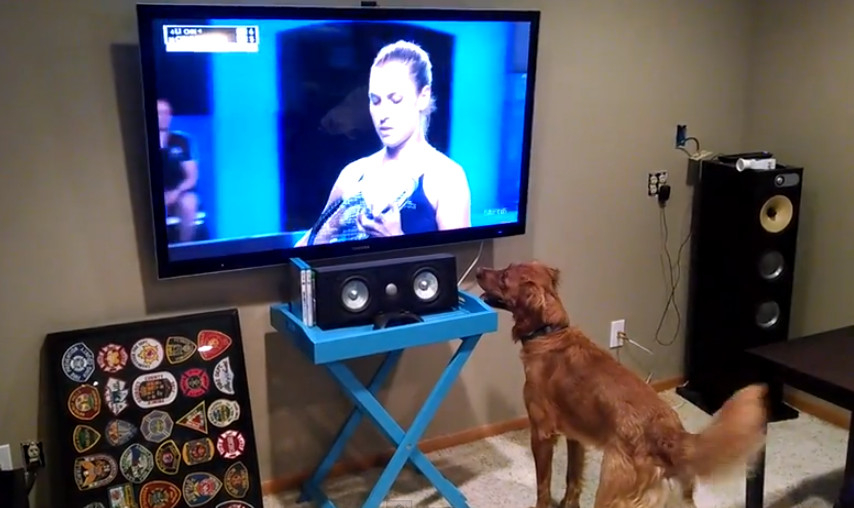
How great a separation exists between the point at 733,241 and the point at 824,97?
0.71 m

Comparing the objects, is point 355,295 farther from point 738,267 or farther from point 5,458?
point 738,267

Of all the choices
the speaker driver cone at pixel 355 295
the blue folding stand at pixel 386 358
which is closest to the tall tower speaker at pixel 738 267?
the blue folding stand at pixel 386 358

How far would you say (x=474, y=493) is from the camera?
9.09ft

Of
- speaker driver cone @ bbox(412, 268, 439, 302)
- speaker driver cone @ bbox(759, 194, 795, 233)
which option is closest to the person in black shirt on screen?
speaker driver cone @ bbox(412, 268, 439, 302)

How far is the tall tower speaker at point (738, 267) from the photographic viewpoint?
10.2 feet

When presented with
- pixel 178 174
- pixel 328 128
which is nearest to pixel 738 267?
pixel 328 128

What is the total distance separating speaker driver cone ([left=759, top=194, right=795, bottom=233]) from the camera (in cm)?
313

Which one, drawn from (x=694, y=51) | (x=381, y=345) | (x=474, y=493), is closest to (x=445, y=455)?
(x=474, y=493)

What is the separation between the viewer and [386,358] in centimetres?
276

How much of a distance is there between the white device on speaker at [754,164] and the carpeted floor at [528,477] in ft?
3.60

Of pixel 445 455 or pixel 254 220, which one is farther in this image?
pixel 445 455

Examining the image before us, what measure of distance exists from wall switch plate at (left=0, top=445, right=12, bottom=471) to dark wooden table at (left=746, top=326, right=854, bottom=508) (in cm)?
233

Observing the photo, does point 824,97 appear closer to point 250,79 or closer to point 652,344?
point 652,344

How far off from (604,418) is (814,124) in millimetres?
1829
